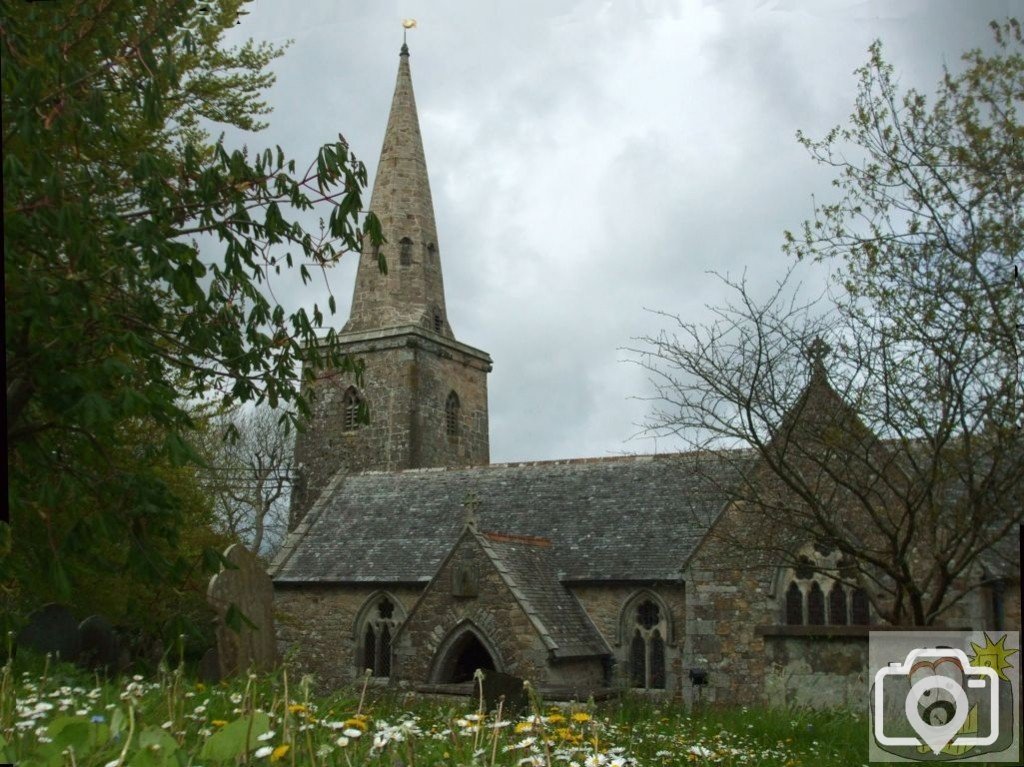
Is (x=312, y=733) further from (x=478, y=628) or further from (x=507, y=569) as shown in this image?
(x=507, y=569)

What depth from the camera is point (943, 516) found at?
9477mm

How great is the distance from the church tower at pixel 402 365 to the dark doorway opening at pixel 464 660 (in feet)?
42.5

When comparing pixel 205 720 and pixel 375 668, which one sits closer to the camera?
pixel 205 720

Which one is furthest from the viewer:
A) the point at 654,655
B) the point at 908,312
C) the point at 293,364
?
the point at 654,655

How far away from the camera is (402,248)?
3559cm

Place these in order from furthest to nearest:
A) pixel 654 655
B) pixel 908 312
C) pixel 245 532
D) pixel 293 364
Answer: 1. pixel 245 532
2. pixel 654 655
3. pixel 908 312
4. pixel 293 364

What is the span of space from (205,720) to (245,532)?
32153mm

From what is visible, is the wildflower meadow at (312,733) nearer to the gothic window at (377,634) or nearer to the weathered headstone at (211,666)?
the weathered headstone at (211,666)

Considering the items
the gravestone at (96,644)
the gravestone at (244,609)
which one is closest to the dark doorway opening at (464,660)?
the gravestone at (244,609)

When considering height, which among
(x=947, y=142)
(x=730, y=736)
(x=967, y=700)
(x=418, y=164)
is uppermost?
(x=418, y=164)

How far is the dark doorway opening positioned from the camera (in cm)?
1803

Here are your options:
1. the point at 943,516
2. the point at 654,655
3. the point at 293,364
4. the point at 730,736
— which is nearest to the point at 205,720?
the point at 293,364

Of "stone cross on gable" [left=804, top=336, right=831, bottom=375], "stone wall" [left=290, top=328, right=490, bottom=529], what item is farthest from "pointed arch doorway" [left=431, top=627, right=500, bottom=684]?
"stone wall" [left=290, top=328, right=490, bottom=529]

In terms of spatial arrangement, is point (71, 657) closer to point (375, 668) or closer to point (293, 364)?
point (293, 364)
